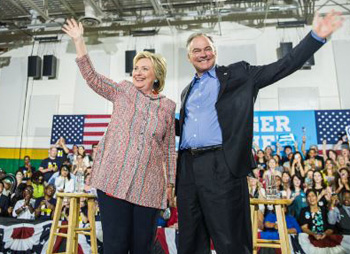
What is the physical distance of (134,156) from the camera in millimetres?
1487

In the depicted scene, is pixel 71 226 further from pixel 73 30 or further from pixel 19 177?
pixel 19 177

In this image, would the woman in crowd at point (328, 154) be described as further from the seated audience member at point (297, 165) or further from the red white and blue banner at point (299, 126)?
the seated audience member at point (297, 165)

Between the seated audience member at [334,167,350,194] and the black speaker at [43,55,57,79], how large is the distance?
6499 millimetres

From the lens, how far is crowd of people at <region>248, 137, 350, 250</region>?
4277mm

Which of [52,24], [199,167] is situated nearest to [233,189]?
[199,167]

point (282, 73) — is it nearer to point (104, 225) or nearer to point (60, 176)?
point (104, 225)

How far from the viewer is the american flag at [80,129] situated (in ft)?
23.4

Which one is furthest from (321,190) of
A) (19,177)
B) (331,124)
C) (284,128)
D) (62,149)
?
(19,177)

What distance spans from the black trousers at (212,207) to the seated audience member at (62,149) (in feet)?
18.3

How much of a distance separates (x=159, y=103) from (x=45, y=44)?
7.57m

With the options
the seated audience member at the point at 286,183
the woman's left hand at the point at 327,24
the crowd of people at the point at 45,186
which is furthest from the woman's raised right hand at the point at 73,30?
the seated audience member at the point at 286,183

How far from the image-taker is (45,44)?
27.0ft

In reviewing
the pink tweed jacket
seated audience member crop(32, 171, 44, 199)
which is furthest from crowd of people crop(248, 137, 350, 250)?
seated audience member crop(32, 171, 44, 199)

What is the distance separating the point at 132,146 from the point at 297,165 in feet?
15.7
